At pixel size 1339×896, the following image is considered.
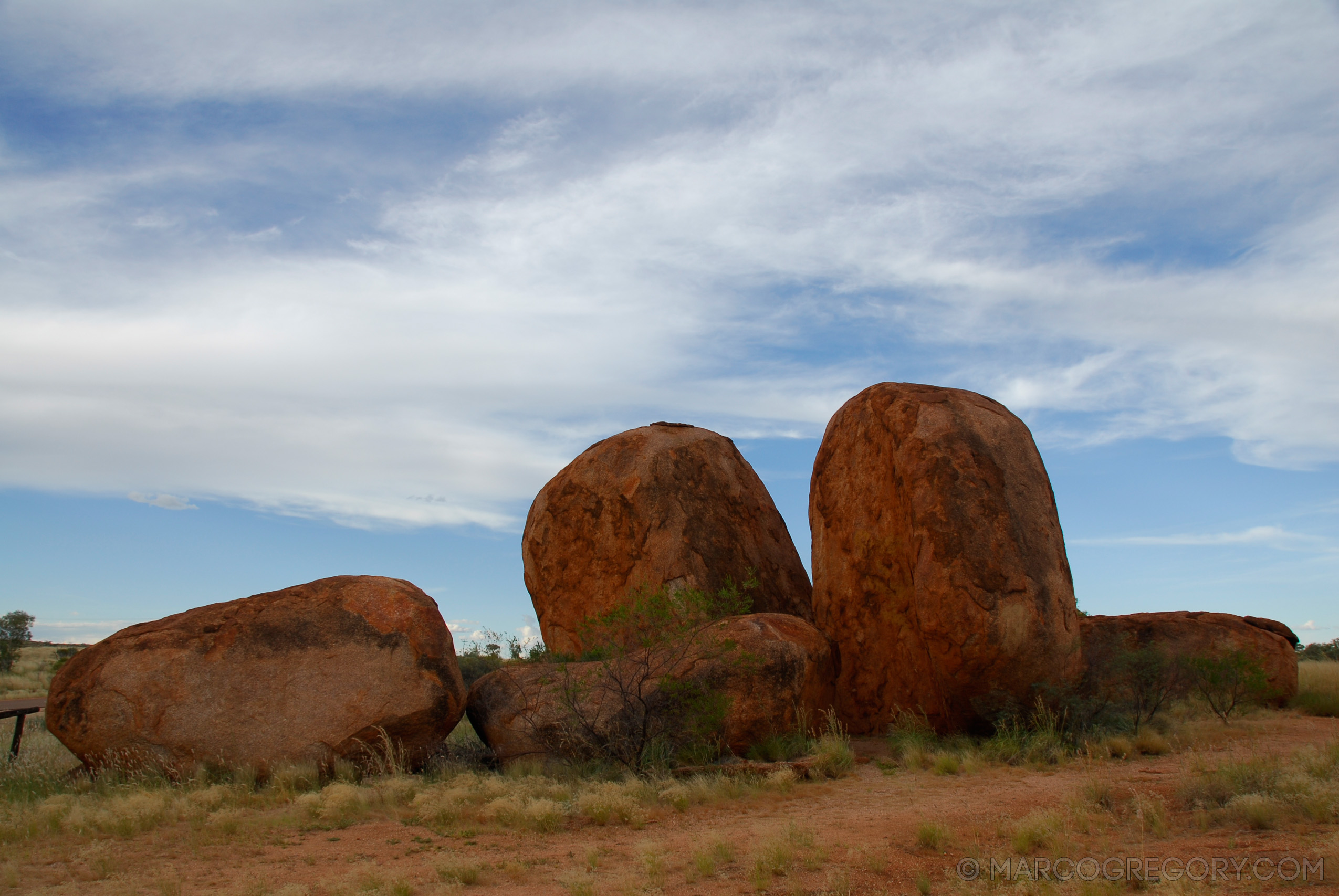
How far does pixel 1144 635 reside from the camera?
1686 cm

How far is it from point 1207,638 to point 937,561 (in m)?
9.02

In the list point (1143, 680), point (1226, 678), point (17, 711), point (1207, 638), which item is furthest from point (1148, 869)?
point (17, 711)

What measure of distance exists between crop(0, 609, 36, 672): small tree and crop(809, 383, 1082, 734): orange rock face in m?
33.3

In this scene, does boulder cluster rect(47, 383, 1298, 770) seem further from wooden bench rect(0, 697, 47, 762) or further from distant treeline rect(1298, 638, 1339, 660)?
distant treeline rect(1298, 638, 1339, 660)

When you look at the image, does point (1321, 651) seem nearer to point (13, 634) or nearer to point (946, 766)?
point (946, 766)

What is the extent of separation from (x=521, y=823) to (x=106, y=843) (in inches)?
144

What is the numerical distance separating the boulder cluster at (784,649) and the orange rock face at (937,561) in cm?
3

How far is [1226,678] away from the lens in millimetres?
13812

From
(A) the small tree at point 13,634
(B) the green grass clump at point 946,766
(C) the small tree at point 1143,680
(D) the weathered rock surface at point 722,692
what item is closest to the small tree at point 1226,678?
(C) the small tree at point 1143,680

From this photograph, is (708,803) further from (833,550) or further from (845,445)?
(845,445)

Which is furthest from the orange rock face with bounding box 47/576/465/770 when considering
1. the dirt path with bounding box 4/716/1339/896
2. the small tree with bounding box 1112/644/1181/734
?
the small tree with bounding box 1112/644/1181/734

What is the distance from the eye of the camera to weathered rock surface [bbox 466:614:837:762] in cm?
1106

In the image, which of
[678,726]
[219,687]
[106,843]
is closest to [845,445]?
[678,726]

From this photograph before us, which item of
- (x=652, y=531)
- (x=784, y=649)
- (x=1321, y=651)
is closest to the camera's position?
(x=784, y=649)
